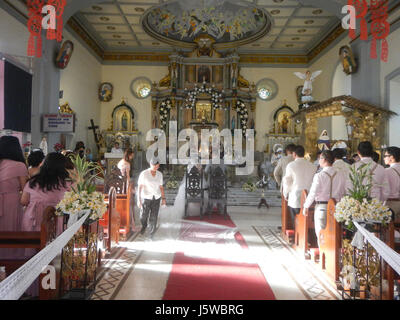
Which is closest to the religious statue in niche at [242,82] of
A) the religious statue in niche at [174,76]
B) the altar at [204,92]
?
the altar at [204,92]

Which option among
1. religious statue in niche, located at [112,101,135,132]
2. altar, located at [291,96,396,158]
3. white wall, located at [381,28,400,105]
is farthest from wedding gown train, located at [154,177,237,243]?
religious statue in niche, located at [112,101,135,132]

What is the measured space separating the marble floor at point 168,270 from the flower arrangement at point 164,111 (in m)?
11.1

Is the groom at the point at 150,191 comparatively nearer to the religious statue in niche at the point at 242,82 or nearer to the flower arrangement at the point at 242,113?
the flower arrangement at the point at 242,113

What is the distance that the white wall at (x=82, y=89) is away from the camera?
1342cm

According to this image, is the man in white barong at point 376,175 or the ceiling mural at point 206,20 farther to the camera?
the ceiling mural at point 206,20

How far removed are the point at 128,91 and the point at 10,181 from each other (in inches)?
566

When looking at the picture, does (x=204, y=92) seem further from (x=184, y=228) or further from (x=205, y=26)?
(x=184, y=228)

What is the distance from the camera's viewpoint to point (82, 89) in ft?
49.1

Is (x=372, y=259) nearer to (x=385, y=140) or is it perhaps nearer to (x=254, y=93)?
(x=385, y=140)

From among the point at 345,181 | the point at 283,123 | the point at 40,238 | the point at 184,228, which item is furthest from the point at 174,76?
the point at 40,238

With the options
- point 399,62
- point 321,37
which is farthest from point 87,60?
point 399,62

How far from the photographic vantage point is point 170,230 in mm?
6887

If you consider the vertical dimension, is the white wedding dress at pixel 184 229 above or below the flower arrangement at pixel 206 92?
below
